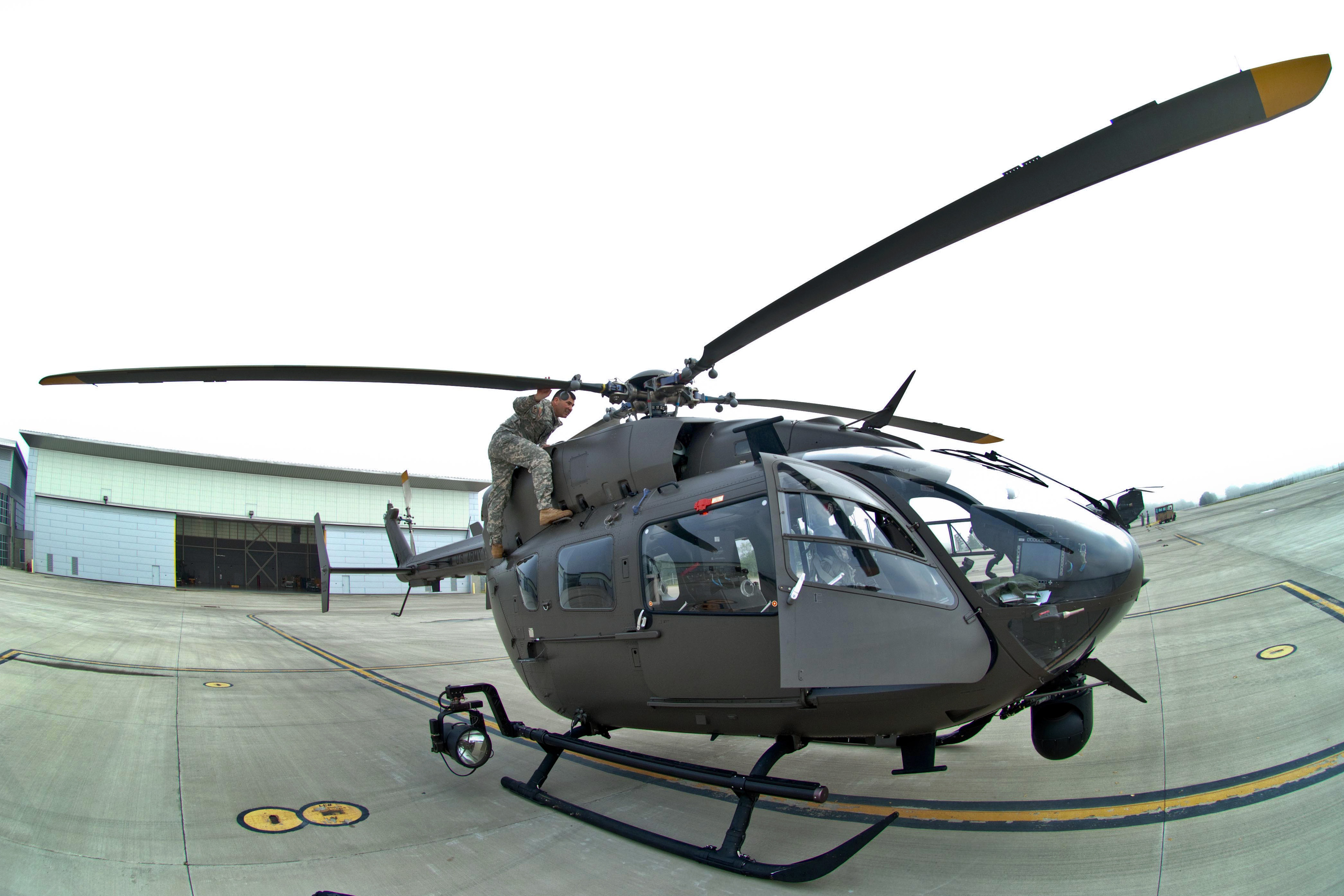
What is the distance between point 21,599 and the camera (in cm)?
1678

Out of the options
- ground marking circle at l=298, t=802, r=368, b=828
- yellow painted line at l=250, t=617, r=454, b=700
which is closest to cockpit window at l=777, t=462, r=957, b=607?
ground marking circle at l=298, t=802, r=368, b=828

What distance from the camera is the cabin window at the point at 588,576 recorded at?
4.64 meters

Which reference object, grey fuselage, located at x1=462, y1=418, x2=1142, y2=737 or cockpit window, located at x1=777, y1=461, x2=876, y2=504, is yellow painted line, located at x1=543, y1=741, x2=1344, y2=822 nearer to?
grey fuselage, located at x1=462, y1=418, x2=1142, y2=737

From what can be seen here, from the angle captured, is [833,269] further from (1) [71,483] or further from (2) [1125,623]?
(1) [71,483]

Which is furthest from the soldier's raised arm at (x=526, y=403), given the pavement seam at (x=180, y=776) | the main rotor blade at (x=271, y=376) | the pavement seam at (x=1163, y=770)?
the pavement seam at (x=1163, y=770)

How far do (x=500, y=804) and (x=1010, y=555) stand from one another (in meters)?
4.13

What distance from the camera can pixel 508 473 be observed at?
587 cm

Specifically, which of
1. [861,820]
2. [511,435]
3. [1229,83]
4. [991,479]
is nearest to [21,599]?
[511,435]

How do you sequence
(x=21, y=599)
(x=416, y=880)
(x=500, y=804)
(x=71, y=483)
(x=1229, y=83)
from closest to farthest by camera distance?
1. (x=1229, y=83)
2. (x=416, y=880)
3. (x=500, y=804)
4. (x=21, y=599)
5. (x=71, y=483)

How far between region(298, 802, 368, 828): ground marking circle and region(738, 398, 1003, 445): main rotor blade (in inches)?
184

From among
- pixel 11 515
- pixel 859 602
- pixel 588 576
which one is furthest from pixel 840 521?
pixel 11 515

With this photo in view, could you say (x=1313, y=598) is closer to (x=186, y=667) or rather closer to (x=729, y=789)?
(x=729, y=789)

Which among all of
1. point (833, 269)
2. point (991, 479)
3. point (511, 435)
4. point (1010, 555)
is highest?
point (833, 269)

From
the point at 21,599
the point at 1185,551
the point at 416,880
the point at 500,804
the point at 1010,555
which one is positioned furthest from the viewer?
the point at 21,599
